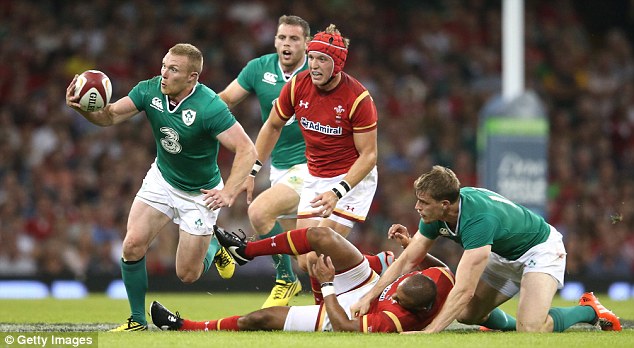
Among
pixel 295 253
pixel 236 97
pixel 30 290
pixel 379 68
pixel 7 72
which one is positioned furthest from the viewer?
pixel 379 68

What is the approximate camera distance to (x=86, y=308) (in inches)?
441

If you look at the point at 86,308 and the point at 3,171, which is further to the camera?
the point at 3,171

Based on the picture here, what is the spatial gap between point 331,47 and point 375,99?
9029 millimetres

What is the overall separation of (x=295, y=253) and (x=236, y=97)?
2709 mm

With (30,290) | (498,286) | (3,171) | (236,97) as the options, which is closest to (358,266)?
(498,286)

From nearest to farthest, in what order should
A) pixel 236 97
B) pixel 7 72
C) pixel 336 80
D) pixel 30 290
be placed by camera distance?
pixel 336 80, pixel 236 97, pixel 30 290, pixel 7 72

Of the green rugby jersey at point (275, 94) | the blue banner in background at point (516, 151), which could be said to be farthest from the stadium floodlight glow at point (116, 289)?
the blue banner in background at point (516, 151)

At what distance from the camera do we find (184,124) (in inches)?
330

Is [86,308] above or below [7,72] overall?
below

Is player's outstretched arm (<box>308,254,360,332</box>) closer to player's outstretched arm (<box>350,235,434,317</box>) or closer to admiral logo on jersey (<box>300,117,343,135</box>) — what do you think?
player's outstretched arm (<box>350,235,434,317</box>)

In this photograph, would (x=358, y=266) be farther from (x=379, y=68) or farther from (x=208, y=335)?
(x=379, y=68)

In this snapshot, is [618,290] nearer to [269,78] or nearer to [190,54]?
[269,78]

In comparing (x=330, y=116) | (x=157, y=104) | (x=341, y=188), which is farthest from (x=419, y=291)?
(x=157, y=104)

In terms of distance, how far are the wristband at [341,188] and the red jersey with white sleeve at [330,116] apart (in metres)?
0.51
